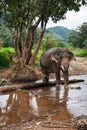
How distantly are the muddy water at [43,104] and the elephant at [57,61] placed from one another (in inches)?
42.2

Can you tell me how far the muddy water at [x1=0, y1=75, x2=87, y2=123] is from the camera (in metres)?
9.54

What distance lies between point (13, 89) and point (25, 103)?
2.90 meters

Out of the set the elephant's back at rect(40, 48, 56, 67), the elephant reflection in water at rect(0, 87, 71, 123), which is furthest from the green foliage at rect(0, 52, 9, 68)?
the elephant reflection in water at rect(0, 87, 71, 123)

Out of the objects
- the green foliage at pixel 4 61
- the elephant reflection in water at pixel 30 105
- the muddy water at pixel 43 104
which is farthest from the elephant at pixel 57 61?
the green foliage at pixel 4 61

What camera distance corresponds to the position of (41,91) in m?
14.4

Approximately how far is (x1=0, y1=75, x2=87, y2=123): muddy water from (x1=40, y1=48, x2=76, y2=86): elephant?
1072mm

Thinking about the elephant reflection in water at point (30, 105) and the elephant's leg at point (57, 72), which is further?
the elephant's leg at point (57, 72)

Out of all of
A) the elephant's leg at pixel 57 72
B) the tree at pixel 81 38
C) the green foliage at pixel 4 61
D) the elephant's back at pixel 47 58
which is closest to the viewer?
the elephant's leg at pixel 57 72

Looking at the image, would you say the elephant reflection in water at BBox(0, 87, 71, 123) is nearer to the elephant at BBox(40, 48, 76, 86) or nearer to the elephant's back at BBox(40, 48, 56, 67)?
the elephant at BBox(40, 48, 76, 86)

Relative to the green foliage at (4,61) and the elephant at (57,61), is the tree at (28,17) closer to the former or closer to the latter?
the elephant at (57,61)

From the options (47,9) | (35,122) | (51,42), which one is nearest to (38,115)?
(35,122)

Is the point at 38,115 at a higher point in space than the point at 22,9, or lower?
lower

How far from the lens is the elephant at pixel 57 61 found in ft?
50.4

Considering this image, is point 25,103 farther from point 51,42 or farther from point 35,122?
point 51,42
